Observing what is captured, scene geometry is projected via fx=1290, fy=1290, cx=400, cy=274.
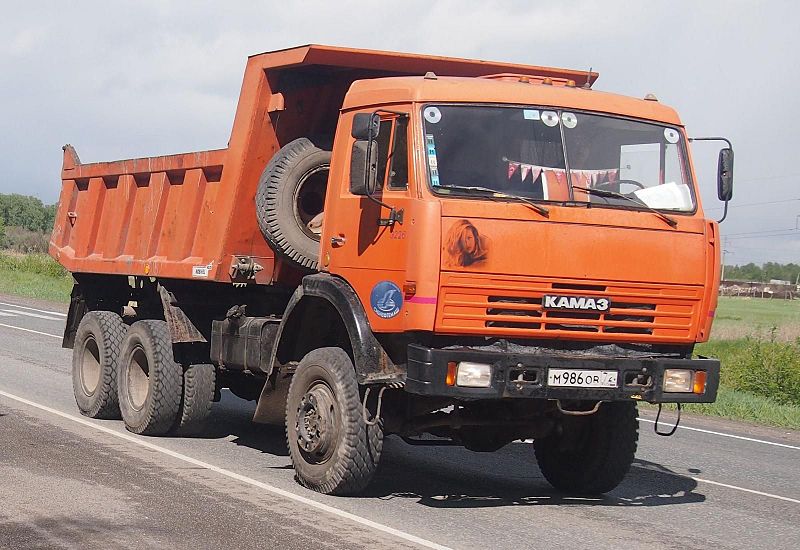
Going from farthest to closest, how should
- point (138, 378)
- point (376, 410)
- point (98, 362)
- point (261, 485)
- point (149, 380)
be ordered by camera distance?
1. point (98, 362)
2. point (138, 378)
3. point (149, 380)
4. point (261, 485)
5. point (376, 410)

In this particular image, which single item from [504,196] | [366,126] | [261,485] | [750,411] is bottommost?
[261,485]

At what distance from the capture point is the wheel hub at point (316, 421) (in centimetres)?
855

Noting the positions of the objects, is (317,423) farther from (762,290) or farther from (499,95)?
(762,290)

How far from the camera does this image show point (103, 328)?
12516 millimetres

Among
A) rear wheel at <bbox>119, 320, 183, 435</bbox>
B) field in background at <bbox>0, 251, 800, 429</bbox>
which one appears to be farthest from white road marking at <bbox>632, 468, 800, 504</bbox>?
field in background at <bbox>0, 251, 800, 429</bbox>

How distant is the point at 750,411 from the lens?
681 inches

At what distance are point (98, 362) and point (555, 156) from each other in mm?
6155

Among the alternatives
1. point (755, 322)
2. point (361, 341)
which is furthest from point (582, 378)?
point (755, 322)

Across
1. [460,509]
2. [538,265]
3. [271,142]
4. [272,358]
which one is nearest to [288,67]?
[271,142]

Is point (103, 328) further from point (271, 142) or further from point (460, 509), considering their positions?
point (460, 509)

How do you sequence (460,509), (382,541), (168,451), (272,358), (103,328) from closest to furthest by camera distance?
(382,541)
(460,509)
(272,358)
(168,451)
(103,328)

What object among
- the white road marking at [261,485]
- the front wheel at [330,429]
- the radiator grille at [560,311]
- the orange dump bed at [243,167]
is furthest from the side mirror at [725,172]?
the white road marking at [261,485]

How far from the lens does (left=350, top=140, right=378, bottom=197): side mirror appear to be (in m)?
8.02

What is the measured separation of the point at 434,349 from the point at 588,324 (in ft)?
3.28
